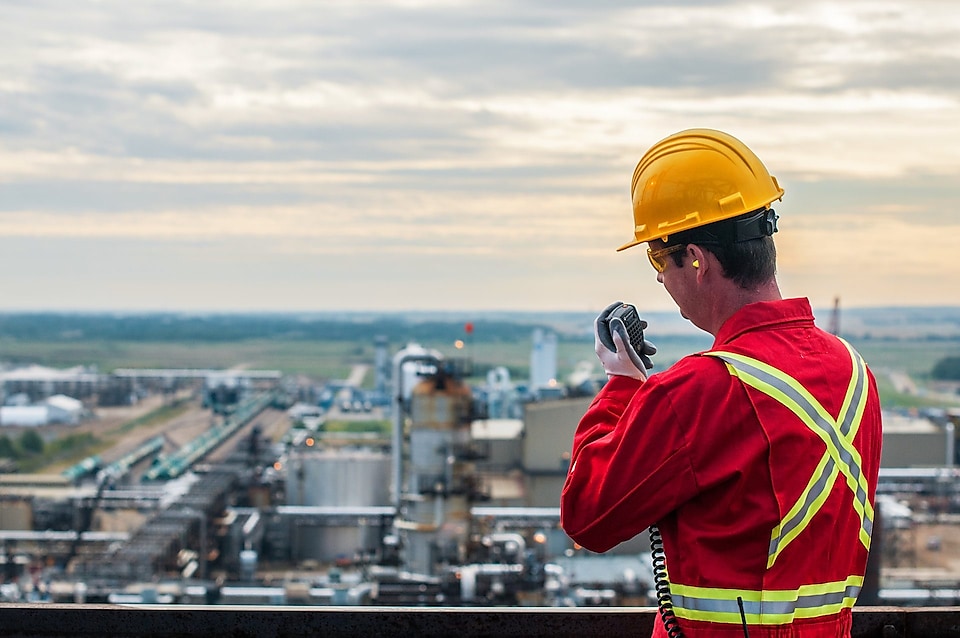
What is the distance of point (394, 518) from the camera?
15352 millimetres

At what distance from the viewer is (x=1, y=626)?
2.35m

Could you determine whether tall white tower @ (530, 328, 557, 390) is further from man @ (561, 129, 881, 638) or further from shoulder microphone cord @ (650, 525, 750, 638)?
man @ (561, 129, 881, 638)

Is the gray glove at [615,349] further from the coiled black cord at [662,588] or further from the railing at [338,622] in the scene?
the railing at [338,622]

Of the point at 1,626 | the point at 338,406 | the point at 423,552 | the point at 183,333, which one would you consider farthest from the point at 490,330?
the point at 1,626

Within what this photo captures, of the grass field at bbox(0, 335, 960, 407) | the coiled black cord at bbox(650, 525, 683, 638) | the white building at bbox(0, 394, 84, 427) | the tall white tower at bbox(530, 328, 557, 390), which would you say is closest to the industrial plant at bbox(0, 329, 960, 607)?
the tall white tower at bbox(530, 328, 557, 390)

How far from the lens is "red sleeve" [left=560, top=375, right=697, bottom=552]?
4.42 ft

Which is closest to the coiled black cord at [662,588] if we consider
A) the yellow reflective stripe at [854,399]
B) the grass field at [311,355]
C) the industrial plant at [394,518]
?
the yellow reflective stripe at [854,399]

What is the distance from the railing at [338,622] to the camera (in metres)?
2.33

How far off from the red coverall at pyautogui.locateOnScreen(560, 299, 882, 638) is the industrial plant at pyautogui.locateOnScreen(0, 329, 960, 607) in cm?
882

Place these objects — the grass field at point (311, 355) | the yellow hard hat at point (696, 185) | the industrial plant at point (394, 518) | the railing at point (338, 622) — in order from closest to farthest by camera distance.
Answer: the yellow hard hat at point (696, 185) < the railing at point (338, 622) < the industrial plant at point (394, 518) < the grass field at point (311, 355)

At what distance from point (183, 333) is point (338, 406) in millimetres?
28589

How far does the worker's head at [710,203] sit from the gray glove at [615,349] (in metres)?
0.11

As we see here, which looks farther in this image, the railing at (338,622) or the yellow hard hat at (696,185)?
the railing at (338,622)

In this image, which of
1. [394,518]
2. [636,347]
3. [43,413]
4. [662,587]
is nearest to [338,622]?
[662,587]
